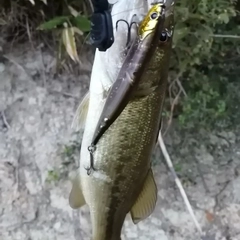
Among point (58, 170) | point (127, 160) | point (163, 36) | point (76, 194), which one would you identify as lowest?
point (58, 170)

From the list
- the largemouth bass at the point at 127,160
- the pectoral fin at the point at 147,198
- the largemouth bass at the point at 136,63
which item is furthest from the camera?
the pectoral fin at the point at 147,198

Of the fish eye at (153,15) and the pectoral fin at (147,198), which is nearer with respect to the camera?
the fish eye at (153,15)

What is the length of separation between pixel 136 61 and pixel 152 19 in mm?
68

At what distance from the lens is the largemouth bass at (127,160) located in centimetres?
103

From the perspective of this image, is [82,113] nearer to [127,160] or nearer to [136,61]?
[127,160]

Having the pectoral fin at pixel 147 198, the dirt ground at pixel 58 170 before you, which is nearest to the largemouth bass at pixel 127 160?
the pectoral fin at pixel 147 198

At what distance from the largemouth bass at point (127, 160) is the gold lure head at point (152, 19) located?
0.06 metres

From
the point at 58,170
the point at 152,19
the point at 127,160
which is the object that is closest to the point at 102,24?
the point at 152,19

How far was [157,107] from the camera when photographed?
3.49 feet

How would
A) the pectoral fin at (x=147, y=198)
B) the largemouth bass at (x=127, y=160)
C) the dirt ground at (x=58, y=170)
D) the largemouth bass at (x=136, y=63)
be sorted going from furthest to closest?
1. the dirt ground at (x=58, y=170)
2. the pectoral fin at (x=147, y=198)
3. the largemouth bass at (x=127, y=160)
4. the largemouth bass at (x=136, y=63)

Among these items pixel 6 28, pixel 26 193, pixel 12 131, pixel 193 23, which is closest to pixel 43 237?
pixel 26 193

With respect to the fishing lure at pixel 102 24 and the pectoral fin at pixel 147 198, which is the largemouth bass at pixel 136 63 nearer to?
the fishing lure at pixel 102 24

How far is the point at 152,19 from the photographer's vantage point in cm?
92

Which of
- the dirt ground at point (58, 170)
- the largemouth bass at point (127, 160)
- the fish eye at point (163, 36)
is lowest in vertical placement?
the dirt ground at point (58, 170)
